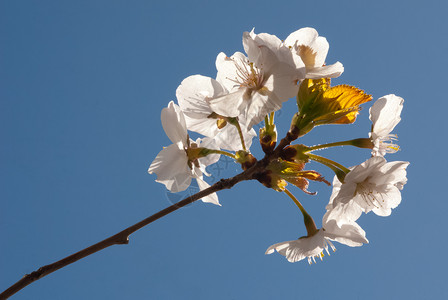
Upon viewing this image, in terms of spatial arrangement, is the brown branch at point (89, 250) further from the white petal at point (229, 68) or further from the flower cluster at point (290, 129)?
the white petal at point (229, 68)

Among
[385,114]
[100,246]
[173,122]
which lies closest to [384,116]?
[385,114]

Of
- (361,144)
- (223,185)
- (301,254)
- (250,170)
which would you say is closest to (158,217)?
(223,185)

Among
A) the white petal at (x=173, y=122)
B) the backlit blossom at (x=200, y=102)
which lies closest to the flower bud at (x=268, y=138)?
the backlit blossom at (x=200, y=102)

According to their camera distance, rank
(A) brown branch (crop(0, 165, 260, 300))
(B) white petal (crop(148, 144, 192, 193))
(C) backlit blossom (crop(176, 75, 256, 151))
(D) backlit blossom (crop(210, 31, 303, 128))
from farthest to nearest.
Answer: (C) backlit blossom (crop(176, 75, 256, 151)) < (B) white petal (crop(148, 144, 192, 193)) < (D) backlit blossom (crop(210, 31, 303, 128)) < (A) brown branch (crop(0, 165, 260, 300))

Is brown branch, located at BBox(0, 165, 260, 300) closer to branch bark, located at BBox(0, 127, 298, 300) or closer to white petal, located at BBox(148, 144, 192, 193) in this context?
branch bark, located at BBox(0, 127, 298, 300)

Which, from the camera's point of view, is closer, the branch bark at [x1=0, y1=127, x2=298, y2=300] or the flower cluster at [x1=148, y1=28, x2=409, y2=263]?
the branch bark at [x1=0, y1=127, x2=298, y2=300]

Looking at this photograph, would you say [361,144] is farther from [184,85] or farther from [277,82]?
[184,85]

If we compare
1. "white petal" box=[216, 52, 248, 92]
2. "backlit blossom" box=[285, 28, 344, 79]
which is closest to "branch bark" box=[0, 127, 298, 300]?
"white petal" box=[216, 52, 248, 92]
